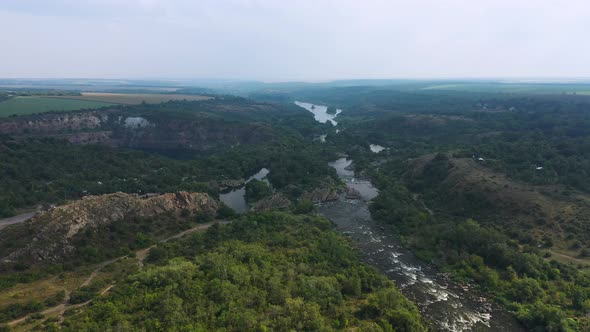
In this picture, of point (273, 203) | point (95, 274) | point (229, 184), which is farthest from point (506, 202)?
point (95, 274)

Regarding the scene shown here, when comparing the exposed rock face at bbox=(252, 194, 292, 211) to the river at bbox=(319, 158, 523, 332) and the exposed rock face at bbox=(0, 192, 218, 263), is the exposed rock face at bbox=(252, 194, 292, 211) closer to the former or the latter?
the river at bbox=(319, 158, 523, 332)

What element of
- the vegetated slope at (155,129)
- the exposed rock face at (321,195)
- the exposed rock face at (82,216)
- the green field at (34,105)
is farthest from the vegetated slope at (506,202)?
the green field at (34,105)

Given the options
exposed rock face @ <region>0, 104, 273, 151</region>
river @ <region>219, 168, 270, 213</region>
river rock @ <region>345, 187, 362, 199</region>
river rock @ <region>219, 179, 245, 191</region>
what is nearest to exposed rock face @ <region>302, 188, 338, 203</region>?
river rock @ <region>345, 187, 362, 199</region>

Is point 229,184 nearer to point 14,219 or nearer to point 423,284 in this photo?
point 14,219

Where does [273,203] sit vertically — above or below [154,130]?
below

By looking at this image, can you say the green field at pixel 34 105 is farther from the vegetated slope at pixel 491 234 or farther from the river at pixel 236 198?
the vegetated slope at pixel 491 234

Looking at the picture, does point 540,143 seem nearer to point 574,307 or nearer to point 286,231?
point 574,307
